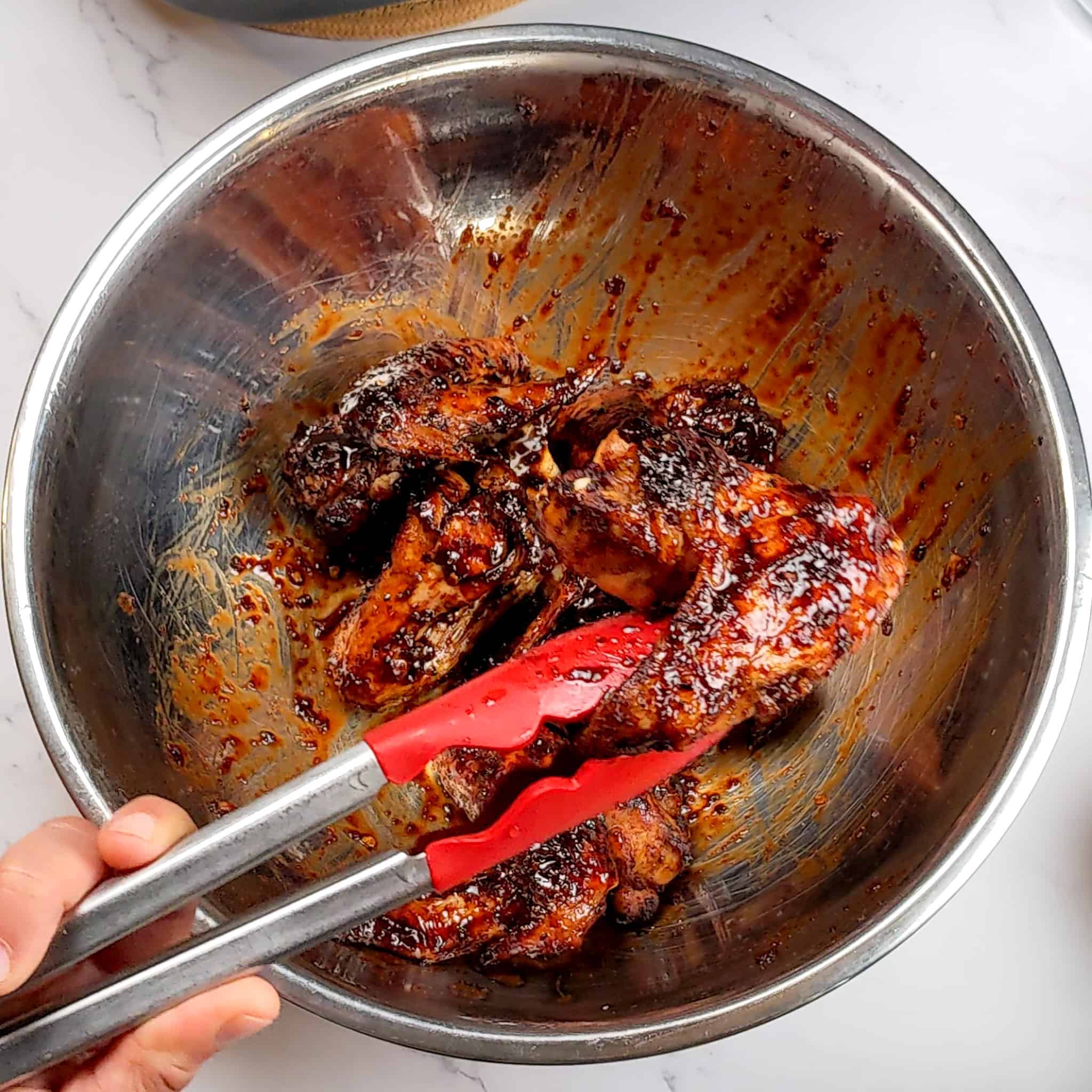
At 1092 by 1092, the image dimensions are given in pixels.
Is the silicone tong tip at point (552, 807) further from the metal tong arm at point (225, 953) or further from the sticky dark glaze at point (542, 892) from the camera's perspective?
the sticky dark glaze at point (542, 892)

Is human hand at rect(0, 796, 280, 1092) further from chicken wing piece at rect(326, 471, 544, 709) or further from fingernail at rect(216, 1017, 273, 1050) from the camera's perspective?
chicken wing piece at rect(326, 471, 544, 709)

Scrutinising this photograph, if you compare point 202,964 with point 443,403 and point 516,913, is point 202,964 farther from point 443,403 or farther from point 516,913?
point 443,403

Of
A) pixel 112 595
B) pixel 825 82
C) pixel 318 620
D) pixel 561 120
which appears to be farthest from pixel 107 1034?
pixel 825 82

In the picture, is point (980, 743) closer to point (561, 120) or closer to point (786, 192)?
point (786, 192)

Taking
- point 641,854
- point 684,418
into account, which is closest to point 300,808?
point 641,854

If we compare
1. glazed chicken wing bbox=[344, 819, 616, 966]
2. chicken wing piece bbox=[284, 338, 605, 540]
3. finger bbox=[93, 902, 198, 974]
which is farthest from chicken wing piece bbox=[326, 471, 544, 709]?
finger bbox=[93, 902, 198, 974]

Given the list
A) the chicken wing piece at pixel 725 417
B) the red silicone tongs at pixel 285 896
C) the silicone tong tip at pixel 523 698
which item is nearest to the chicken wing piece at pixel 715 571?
the silicone tong tip at pixel 523 698
